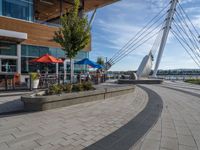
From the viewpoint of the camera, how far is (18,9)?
16281 mm

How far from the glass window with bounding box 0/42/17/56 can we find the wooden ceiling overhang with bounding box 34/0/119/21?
669 cm

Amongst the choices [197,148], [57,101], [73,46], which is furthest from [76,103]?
[197,148]

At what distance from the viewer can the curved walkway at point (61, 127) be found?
4.05 m

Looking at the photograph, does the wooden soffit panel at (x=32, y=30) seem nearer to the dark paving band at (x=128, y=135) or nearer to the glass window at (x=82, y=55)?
the glass window at (x=82, y=55)

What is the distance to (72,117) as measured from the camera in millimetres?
6172

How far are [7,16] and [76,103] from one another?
11.1m

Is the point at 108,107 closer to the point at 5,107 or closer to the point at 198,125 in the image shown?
A: the point at 198,125

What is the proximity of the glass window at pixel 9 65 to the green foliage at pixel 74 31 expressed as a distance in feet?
23.3

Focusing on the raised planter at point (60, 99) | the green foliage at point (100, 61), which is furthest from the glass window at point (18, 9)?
the green foliage at point (100, 61)

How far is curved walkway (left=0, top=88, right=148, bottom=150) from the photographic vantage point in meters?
4.05

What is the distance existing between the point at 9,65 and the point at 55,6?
1062 centimetres

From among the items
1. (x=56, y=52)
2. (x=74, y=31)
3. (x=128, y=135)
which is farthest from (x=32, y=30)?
(x=128, y=135)

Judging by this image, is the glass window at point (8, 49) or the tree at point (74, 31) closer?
the tree at point (74, 31)

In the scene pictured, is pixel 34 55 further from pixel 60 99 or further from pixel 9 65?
pixel 60 99
